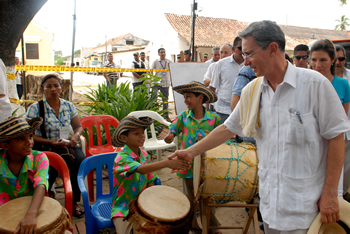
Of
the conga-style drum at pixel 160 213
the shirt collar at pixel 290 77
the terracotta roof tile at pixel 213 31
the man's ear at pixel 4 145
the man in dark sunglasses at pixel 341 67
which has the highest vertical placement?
the terracotta roof tile at pixel 213 31

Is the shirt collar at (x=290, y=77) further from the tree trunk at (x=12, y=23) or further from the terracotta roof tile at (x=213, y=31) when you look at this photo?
the terracotta roof tile at (x=213, y=31)

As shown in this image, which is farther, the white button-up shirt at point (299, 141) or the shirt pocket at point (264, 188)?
the shirt pocket at point (264, 188)

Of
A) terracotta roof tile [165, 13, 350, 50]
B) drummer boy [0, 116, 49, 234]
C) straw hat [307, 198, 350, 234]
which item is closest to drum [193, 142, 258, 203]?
straw hat [307, 198, 350, 234]

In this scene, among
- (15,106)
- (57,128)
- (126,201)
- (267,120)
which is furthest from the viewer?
(15,106)

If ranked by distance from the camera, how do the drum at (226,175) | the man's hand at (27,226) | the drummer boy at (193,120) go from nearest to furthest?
the man's hand at (27,226), the drum at (226,175), the drummer boy at (193,120)

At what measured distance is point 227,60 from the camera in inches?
173

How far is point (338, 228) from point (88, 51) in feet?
284

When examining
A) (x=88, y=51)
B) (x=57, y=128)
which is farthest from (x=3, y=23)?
(x=88, y=51)

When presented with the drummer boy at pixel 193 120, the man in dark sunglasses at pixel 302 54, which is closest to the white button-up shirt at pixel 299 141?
the drummer boy at pixel 193 120

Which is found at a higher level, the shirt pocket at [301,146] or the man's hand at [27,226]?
the shirt pocket at [301,146]

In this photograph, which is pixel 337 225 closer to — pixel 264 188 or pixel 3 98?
pixel 264 188

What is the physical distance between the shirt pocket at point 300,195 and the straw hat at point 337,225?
0.07 m

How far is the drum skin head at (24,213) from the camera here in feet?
6.21

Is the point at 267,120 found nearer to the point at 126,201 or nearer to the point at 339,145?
the point at 339,145
